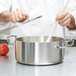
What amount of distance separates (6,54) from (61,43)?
1.40 feet

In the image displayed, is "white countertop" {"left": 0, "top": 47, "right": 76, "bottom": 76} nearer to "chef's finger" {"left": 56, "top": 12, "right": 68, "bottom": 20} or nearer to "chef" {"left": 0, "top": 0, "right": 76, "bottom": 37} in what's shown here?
"chef's finger" {"left": 56, "top": 12, "right": 68, "bottom": 20}

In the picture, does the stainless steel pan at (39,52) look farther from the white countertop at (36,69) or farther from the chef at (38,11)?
the chef at (38,11)

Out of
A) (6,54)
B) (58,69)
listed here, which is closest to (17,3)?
(6,54)

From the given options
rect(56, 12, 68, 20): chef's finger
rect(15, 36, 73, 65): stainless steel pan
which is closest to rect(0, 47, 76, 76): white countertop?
rect(15, 36, 73, 65): stainless steel pan

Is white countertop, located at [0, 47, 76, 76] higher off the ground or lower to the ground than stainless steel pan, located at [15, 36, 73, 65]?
lower

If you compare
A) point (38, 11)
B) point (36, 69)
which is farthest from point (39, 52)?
point (38, 11)

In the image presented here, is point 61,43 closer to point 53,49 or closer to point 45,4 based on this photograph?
point 53,49

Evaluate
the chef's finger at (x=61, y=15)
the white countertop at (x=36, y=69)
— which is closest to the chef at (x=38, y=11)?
the chef's finger at (x=61, y=15)

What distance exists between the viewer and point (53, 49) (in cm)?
116

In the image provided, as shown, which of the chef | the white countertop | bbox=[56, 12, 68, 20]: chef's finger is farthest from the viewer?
the chef

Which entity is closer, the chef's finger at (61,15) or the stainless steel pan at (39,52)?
the stainless steel pan at (39,52)

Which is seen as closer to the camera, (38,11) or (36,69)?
(36,69)

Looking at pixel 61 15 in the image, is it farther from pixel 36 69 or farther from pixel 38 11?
pixel 38 11

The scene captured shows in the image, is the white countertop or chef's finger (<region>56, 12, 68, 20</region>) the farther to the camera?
chef's finger (<region>56, 12, 68, 20</region>)
